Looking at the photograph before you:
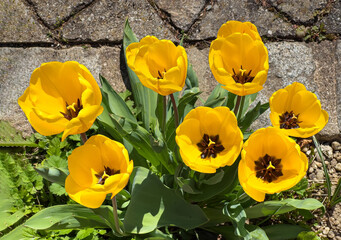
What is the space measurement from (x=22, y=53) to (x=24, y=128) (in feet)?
1.62

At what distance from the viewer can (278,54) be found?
2570 millimetres

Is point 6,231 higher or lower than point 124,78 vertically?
lower

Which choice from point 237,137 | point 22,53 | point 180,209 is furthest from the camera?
point 22,53

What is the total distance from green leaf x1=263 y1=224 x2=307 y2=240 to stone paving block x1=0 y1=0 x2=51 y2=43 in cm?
174

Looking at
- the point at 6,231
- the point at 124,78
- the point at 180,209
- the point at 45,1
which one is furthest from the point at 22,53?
the point at 180,209

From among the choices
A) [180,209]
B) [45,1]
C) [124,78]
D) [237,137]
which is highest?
[45,1]

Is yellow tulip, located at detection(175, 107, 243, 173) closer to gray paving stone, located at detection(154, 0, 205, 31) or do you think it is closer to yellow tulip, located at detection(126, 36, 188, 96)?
yellow tulip, located at detection(126, 36, 188, 96)

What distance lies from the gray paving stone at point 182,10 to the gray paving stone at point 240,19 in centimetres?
5

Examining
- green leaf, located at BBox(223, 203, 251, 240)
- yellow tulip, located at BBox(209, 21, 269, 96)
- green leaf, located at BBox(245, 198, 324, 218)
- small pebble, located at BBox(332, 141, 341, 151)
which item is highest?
yellow tulip, located at BBox(209, 21, 269, 96)

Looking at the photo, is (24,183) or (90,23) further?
(90,23)

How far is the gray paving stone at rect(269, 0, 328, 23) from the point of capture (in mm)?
2637

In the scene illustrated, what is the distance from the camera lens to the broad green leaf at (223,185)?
1.70 m

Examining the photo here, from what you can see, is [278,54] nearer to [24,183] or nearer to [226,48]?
[226,48]

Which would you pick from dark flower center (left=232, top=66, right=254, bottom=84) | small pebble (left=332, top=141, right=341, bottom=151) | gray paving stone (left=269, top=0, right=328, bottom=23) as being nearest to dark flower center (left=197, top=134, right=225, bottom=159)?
dark flower center (left=232, top=66, right=254, bottom=84)
